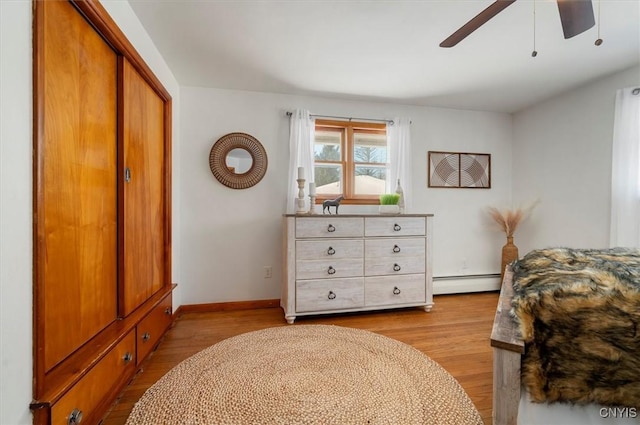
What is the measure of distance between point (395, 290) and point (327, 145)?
1785 mm

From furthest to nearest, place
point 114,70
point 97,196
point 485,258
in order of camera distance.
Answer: point 485,258
point 114,70
point 97,196

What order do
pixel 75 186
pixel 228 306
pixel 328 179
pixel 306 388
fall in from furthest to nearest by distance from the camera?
pixel 328 179
pixel 228 306
pixel 306 388
pixel 75 186

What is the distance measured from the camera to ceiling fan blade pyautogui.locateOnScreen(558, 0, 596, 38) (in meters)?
1.22

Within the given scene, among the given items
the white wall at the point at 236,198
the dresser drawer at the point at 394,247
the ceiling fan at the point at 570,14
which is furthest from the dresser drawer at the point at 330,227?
the ceiling fan at the point at 570,14

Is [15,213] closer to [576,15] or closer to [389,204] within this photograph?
[576,15]

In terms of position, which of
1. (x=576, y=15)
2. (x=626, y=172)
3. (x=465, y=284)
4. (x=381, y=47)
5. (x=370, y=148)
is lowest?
(x=465, y=284)

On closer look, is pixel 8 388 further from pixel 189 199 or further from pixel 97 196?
pixel 189 199

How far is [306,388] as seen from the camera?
4.82 ft

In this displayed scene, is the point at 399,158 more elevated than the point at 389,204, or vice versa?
the point at 399,158

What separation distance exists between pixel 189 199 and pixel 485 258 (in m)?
3.69

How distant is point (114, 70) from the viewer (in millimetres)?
1540

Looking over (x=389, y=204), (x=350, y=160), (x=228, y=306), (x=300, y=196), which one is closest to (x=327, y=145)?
(x=350, y=160)

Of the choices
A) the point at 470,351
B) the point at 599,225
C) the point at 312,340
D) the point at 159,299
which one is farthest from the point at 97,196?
the point at 599,225

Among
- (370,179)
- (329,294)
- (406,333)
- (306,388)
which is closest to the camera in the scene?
(306,388)
